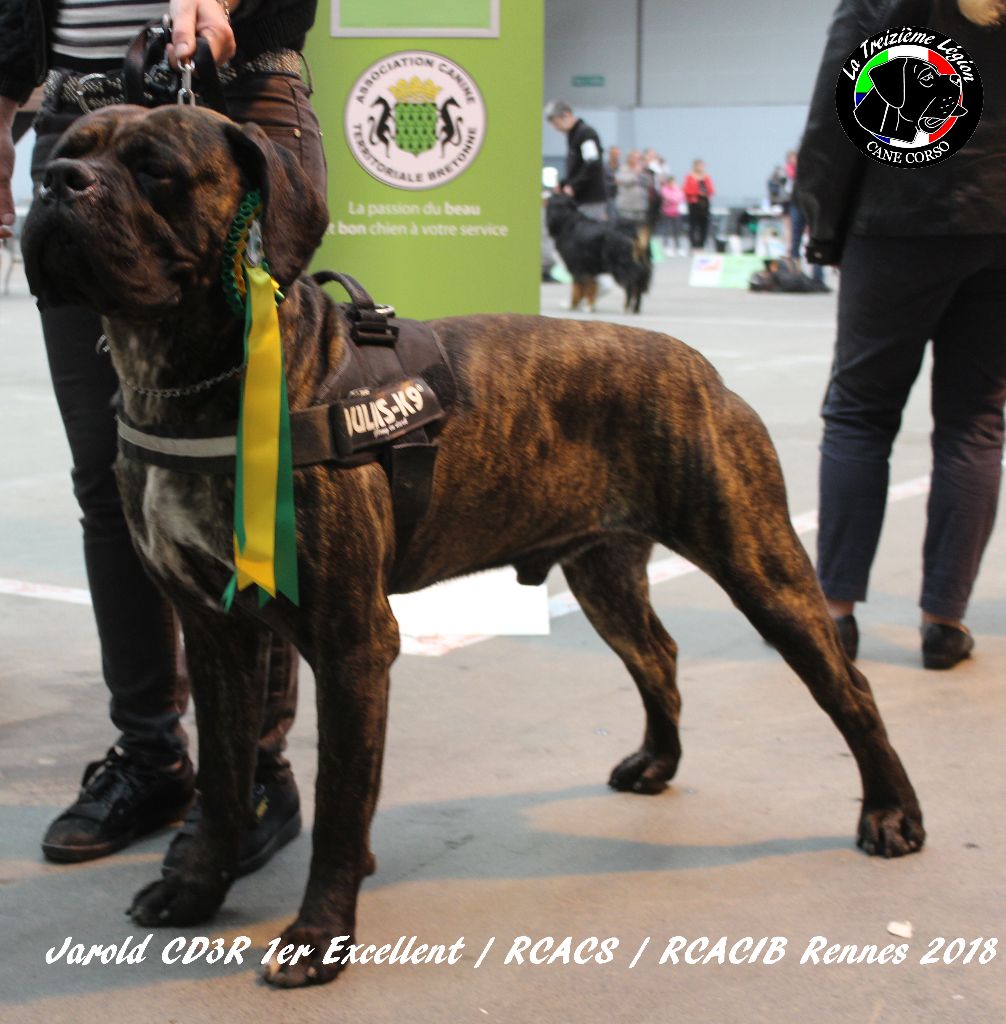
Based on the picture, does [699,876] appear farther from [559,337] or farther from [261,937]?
[559,337]

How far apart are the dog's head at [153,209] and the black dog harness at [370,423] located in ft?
0.81

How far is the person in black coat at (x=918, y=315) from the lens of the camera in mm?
4117

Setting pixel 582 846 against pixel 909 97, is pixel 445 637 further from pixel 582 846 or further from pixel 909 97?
pixel 909 97

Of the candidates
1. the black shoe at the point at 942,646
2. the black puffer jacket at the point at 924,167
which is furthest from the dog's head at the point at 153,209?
the black shoe at the point at 942,646

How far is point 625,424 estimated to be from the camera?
303 centimetres

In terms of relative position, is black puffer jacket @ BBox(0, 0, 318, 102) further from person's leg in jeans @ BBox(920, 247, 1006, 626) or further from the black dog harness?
person's leg in jeans @ BBox(920, 247, 1006, 626)

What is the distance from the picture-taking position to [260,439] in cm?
245

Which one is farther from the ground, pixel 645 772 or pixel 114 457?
pixel 114 457

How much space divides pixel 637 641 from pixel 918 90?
1.93m

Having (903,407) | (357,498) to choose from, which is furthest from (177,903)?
(903,407)

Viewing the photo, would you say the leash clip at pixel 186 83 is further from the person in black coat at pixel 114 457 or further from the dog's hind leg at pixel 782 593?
the dog's hind leg at pixel 782 593

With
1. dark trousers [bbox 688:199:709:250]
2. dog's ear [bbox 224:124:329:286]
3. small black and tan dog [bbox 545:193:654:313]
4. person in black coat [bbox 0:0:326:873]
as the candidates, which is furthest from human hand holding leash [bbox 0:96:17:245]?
dark trousers [bbox 688:199:709:250]

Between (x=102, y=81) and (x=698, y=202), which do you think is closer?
(x=102, y=81)

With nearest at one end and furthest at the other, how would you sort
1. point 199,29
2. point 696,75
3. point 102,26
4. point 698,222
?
point 199,29 → point 102,26 → point 698,222 → point 696,75
